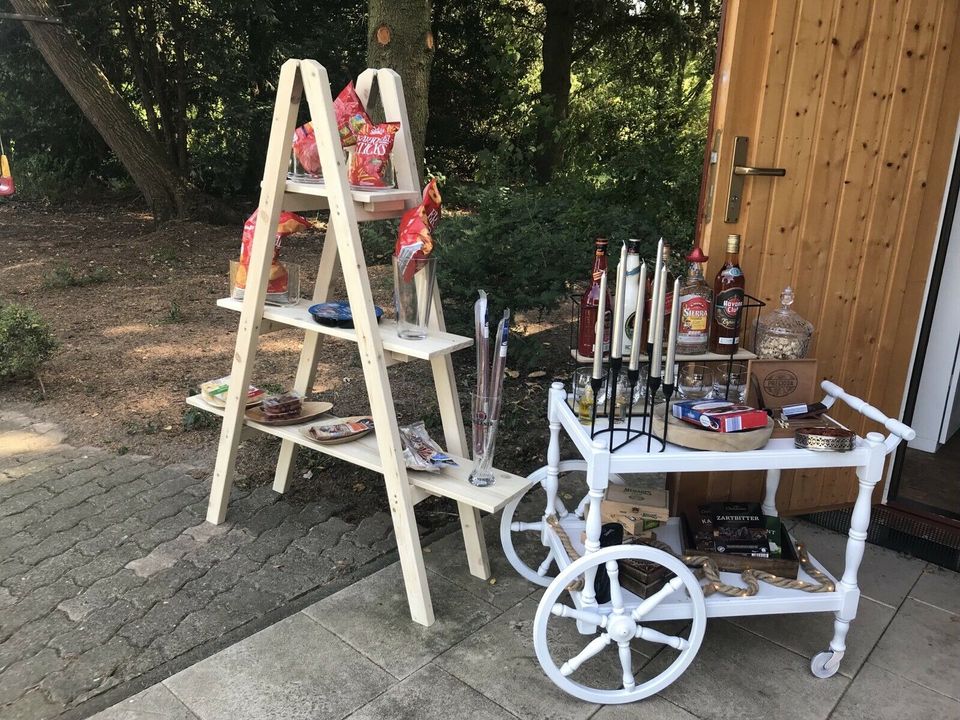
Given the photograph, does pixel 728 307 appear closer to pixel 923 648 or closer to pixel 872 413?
pixel 872 413

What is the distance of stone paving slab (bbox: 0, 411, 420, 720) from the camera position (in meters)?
2.18

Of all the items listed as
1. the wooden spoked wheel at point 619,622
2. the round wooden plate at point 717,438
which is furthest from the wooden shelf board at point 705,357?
the wooden spoked wheel at point 619,622

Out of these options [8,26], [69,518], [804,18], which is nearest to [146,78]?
[8,26]

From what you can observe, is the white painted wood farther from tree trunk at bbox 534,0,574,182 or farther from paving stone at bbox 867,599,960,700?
tree trunk at bbox 534,0,574,182

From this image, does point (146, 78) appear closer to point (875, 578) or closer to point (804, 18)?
point (804, 18)

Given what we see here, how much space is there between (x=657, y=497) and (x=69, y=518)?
2.31m

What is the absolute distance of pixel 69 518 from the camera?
2938mm

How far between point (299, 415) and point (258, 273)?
60 cm

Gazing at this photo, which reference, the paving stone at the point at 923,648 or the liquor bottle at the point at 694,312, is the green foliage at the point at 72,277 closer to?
the liquor bottle at the point at 694,312

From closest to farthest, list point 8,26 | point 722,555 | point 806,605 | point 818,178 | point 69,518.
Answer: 1. point 806,605
2. point 722,555
3. point 818,178
4. point 69,518
5. point 8,26

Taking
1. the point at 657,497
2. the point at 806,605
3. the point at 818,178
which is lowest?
the point at 806,605

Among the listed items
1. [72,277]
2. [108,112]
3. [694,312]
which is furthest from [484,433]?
[108,112]

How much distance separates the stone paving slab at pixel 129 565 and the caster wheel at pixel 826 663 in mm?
1515

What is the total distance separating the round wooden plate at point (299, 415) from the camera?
275cm
